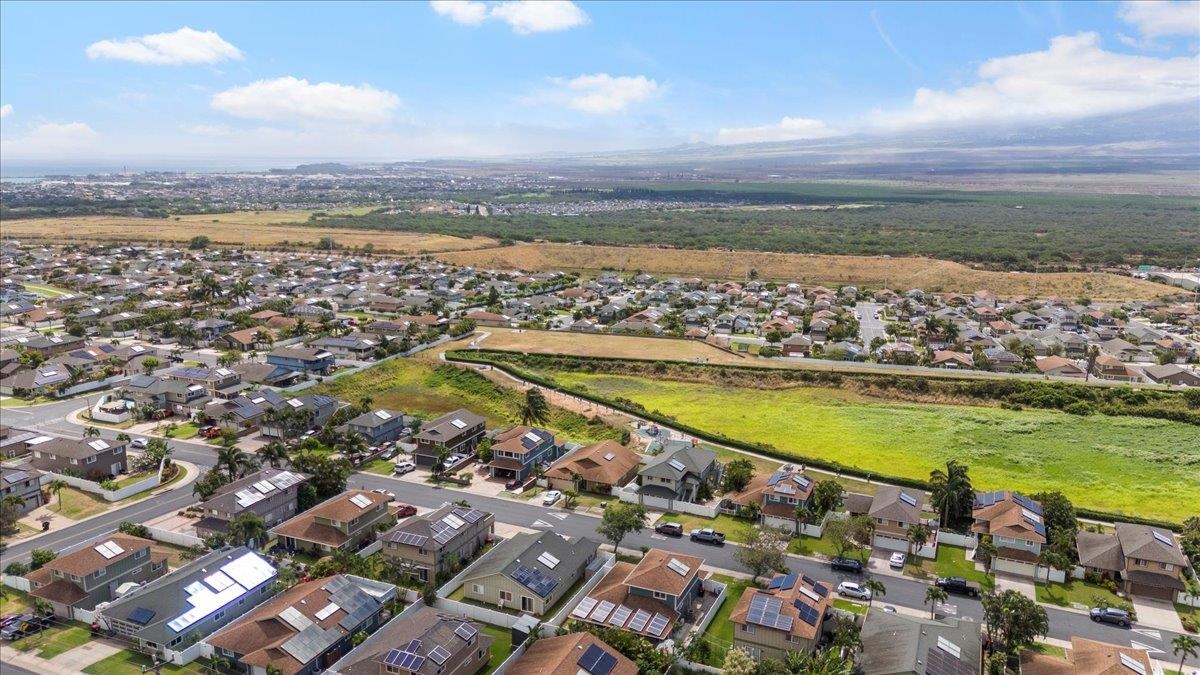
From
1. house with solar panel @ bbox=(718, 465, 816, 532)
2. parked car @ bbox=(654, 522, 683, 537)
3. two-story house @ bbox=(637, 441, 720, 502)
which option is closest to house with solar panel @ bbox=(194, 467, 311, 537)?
two-story house @ bbox=(637, 441, 720, 502)

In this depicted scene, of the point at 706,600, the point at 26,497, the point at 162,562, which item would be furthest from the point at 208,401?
the point at 706,600

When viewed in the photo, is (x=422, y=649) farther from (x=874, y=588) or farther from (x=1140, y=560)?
(x=1140, y=560)

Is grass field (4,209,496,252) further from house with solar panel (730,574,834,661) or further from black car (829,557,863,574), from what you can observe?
house with solar panel (730,574,834,661)

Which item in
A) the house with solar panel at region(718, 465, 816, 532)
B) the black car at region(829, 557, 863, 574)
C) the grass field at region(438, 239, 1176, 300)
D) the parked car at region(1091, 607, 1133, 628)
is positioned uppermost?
the house with solar panel at region(718, 465, 816, 532)

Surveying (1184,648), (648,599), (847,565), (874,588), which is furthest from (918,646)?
(648,599)

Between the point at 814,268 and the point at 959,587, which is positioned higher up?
the point at 959,587

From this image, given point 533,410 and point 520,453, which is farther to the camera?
point 533,410

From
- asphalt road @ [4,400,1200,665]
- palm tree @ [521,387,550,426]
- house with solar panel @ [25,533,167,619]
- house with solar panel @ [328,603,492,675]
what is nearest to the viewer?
house with solar panel @ [328,603,492,675]
